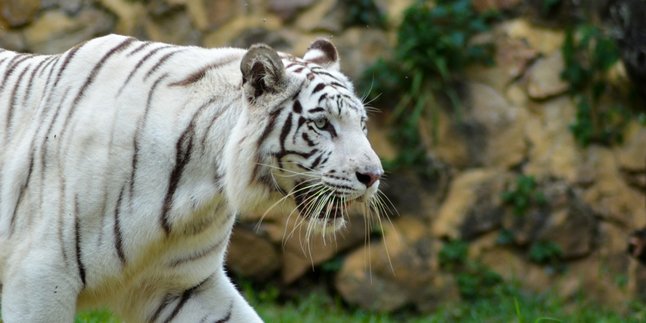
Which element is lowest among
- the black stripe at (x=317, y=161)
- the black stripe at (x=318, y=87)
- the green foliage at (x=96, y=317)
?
the green foliage at (x=96, y=317)

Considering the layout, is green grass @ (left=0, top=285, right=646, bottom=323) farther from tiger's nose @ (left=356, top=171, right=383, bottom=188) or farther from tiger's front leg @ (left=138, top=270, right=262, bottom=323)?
tiger's nose @ (left=356, top=171, right=383, bottom=188)

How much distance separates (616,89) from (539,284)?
1.51m

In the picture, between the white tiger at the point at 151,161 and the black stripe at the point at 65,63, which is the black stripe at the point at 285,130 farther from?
the black stripe at the point at 65,63

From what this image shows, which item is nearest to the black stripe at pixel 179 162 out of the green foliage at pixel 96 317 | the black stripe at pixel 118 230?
the black stripe at pixel 118 230

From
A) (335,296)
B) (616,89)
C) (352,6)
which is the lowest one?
(335,296)

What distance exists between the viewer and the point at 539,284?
6789mm

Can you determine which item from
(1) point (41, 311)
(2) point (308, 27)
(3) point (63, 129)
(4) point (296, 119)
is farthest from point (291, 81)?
(2) point (308, 27)

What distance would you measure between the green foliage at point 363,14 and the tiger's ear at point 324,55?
128 inches

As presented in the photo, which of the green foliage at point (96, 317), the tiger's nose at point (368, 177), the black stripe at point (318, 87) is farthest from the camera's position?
the green foliage at point (96, 317)

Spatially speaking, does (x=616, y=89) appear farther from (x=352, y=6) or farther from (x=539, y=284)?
(x=352, y=6)

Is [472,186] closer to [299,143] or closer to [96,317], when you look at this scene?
[96,317]

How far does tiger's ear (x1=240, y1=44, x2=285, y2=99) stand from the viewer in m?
3.18

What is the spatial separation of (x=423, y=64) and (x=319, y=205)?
370 centimetres

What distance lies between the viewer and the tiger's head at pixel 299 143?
10.5 ft
